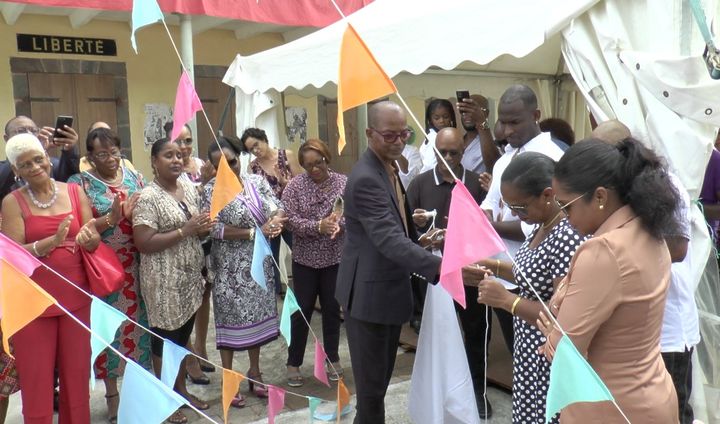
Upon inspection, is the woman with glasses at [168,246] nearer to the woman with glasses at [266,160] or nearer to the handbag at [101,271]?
the handbag at [101,271]

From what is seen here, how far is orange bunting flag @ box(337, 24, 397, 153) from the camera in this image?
2186 millimetres

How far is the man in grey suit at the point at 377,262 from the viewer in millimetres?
2713

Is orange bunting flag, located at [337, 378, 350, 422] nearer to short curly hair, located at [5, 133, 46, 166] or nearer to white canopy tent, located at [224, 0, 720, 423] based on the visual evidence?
white canopy tent, located at [224, 0, 720, 423]

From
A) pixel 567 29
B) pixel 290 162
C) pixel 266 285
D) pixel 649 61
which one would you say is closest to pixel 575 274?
pixel 649 61

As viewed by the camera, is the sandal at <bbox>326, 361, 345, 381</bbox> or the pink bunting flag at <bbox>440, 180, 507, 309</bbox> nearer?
the pink bunting flag at <bbox>440, 180, 507, 309</bbox>

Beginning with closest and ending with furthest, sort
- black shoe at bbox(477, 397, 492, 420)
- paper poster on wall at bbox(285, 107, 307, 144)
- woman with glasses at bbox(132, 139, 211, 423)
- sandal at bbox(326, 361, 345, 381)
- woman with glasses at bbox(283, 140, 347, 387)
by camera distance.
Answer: woman with glasses at bbox(132, 139, 211, 423) < black shoe at bbox(477, 397, 492, 420) < woman with glasses at bbox(283, 140, 347, 387) < sandal at bbox(326, 361, 345, 381) < paper poster on wall at bbox(285, 107, 307, 144)

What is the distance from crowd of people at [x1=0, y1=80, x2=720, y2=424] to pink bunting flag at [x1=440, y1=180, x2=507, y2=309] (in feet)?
0.50

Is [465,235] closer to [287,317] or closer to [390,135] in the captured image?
[390,135]

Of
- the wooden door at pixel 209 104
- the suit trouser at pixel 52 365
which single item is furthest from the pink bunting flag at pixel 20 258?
the wooden door at pixel 209 104

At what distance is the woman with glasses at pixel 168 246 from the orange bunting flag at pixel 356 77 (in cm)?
167

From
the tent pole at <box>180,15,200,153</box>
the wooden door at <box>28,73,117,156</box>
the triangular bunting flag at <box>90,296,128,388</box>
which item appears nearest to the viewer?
the triangular bunting flag at <box>90,296,128,388</box>

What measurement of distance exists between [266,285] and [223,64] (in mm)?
6122

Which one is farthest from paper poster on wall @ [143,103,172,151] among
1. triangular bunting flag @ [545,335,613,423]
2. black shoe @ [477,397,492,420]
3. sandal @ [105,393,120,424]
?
triangular bunting flag @ [545,335,613,423]

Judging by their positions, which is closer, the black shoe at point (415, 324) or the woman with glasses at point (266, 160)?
the black shoe at point (415, 324)
